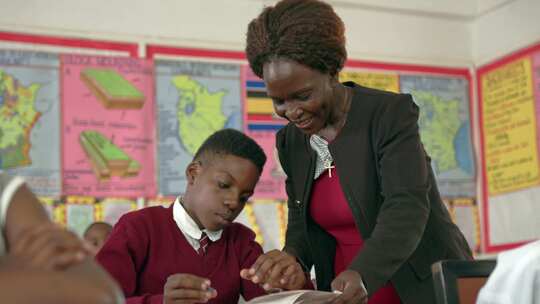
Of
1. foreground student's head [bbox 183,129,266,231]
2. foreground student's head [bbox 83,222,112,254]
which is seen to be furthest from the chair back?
foreground student's head [bbox 83,222,112,254]

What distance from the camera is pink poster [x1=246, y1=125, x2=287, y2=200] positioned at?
12.6ft

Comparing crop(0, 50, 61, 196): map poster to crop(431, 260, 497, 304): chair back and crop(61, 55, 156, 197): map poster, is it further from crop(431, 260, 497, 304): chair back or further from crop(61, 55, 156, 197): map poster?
crop(431, 260, 497, 304): chair back

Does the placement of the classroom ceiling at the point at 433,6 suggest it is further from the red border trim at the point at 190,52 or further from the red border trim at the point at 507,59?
the red border trim at the point at 190,52

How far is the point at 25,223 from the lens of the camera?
1016 millimetres

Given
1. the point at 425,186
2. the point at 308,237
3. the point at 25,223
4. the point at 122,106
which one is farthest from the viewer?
the point at 122,106

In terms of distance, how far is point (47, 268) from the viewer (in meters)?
0.85

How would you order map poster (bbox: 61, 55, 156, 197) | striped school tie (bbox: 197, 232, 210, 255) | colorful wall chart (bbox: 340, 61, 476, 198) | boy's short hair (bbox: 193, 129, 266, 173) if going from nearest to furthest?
striped school tie (bbox: 197, 232, 210, 255), boy's short hair (bbox: 193, 129, 266, 173), map poster (bbox: 61, 55, 156, 197), colorful wall chart (bbox: 340, 61, 476, 198)

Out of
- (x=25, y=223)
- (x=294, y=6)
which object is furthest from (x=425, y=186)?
(x=25, y=223)

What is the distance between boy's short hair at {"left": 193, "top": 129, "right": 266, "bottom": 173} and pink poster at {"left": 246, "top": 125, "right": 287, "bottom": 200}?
1.49m

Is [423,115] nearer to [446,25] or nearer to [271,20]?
[446,25]

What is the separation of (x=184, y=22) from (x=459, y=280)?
8.36 feet

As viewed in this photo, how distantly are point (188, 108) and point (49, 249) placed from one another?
2883 millimetres

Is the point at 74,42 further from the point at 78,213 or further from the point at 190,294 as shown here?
the point at 190,294

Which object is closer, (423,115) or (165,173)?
(165,173)
